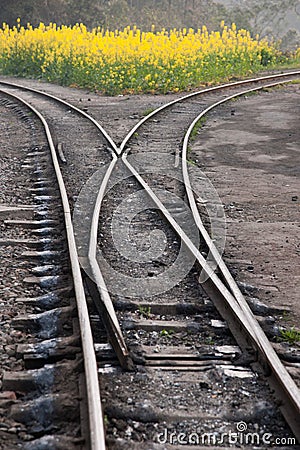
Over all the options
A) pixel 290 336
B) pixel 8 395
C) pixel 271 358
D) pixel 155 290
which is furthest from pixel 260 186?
pixel 8 395

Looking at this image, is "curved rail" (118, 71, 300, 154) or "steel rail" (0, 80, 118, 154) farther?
"curved rail" (118, 71, 300, 154)

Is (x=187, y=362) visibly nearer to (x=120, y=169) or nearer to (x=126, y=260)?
(x=126, y=260)

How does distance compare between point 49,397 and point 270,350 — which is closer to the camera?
point 49,397

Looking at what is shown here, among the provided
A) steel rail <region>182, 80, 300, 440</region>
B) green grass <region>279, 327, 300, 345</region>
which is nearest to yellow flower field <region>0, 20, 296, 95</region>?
steel rail <region>182, 80, 300, 440</region>

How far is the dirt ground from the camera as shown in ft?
22.9

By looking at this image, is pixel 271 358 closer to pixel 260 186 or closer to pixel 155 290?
pixel 155 290

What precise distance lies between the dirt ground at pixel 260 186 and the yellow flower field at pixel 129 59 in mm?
4096

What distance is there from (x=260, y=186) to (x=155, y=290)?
473 cm

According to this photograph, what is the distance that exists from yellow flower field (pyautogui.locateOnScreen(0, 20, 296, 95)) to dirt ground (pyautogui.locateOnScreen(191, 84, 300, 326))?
4096mm

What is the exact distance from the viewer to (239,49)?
27891 millimetres

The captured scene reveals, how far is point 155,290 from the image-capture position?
6.32m

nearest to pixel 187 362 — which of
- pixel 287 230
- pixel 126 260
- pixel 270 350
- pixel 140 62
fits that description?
pixel 270 350

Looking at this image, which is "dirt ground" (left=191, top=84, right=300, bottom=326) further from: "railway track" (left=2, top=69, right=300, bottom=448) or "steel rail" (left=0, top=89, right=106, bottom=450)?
"steel rail" (left=0, top=89, right=106, bottom=450)

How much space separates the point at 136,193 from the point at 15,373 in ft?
16.5
